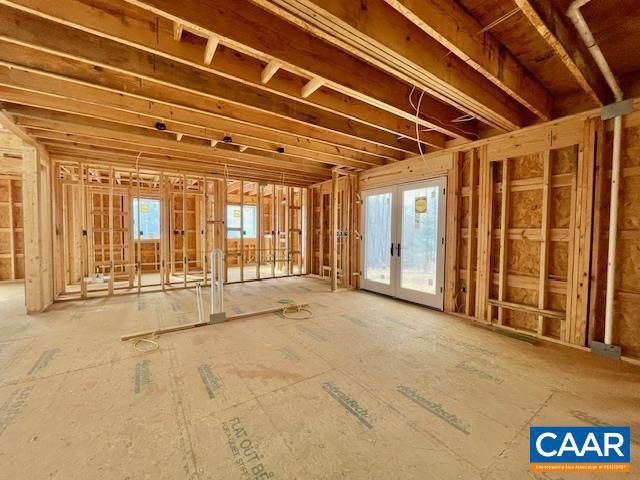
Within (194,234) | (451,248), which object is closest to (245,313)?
(451,248)

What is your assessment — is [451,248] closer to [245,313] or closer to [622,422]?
[622,422]

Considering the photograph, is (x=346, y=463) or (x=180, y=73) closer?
(x=346, y=463)

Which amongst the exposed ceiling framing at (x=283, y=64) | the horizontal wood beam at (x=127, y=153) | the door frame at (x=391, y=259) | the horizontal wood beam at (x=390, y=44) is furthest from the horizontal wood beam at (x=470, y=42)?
the horizontal wood beam at (x=127, y=153)

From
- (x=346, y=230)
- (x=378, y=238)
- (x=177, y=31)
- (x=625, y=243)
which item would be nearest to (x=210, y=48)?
(x=177, y=31)

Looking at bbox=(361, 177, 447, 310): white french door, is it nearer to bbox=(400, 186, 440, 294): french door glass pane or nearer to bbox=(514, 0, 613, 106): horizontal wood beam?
bbox=(400, 186, 440, 294): french door glass pane

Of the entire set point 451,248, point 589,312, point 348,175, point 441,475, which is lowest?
point 441,475

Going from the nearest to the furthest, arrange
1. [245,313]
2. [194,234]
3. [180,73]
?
[180,73], [245,313], [194,234]

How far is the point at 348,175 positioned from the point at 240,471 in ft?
17.5

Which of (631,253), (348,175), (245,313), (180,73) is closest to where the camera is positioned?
(180,73)

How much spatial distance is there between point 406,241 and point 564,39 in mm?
3262

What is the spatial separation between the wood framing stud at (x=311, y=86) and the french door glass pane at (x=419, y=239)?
269 cm

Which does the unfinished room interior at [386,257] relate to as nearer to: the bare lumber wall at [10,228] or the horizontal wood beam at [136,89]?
Result: the horizontal wood beam at [136,89]

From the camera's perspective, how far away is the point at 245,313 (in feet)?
12.8

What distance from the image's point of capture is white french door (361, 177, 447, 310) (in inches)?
169
